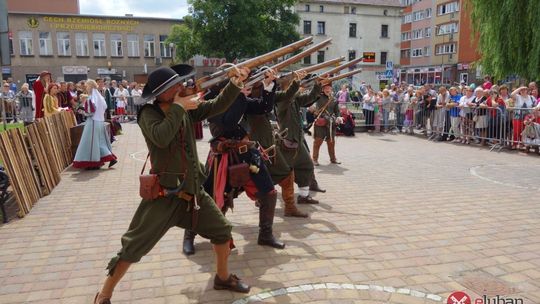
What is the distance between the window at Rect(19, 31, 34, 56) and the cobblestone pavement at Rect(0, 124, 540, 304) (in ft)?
136

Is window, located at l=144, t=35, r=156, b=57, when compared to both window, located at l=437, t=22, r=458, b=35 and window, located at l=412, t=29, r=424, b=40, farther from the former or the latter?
window, located at l=412, t=29, r=424, b=40

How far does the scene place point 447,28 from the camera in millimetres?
59094

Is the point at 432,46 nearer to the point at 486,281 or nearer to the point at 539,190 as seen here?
the point at 539,190

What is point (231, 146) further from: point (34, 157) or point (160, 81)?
point (34, 157)

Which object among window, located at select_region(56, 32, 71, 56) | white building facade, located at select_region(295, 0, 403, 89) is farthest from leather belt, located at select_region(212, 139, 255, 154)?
white building facade, located at select_region(295, 0, 403, 89)

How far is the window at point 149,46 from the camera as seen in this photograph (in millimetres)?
46875

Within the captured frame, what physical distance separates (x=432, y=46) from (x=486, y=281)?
209 ft

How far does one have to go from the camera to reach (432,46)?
62531 millimetres

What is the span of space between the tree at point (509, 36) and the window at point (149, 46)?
35.1 meters

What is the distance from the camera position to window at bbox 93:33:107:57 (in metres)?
45.8

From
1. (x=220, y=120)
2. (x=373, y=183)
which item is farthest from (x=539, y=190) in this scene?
(x=220, y=120)

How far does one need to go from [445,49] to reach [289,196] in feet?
196

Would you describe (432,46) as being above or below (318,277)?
above

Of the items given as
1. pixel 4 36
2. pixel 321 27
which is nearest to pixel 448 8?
pixel 321 27
